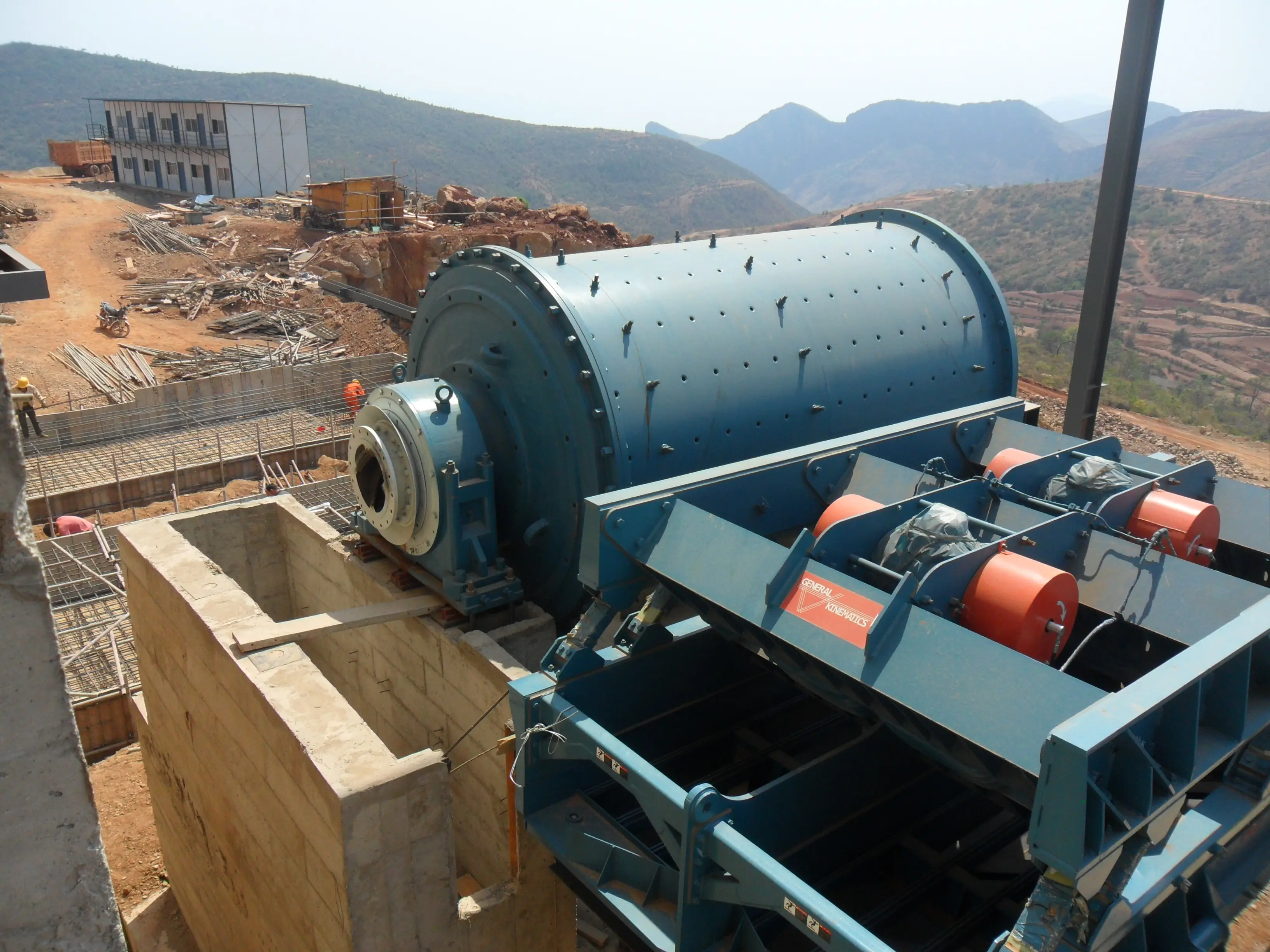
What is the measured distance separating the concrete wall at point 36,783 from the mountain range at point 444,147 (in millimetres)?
95556

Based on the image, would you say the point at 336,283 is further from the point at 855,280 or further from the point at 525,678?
the point at 525,678

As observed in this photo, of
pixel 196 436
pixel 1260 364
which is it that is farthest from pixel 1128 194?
pixel 1260 364

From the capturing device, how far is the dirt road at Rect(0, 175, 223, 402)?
24469 millimetres

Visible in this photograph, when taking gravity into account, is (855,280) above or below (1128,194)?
below

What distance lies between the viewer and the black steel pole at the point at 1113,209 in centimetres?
812

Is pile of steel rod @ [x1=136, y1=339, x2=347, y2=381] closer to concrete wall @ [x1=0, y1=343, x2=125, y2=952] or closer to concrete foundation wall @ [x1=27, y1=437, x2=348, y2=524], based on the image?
concrete foundation wall @ [x1=27, y1=437, x2=348, y2=524]

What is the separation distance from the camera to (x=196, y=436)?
20.9 metres

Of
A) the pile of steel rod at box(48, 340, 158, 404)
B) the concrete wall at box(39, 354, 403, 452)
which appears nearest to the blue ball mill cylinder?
the concrete wall at box(39, 354, 403, 452)

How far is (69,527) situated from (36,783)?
16.4 m

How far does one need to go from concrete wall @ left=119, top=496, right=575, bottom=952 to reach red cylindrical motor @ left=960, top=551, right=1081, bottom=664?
3.29 metres

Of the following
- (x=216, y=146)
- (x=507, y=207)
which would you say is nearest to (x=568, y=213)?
(x=507, y=207)

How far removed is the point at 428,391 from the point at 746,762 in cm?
352

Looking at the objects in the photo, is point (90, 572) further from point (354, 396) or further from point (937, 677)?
point (937, 677)

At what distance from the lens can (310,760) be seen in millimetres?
5633
